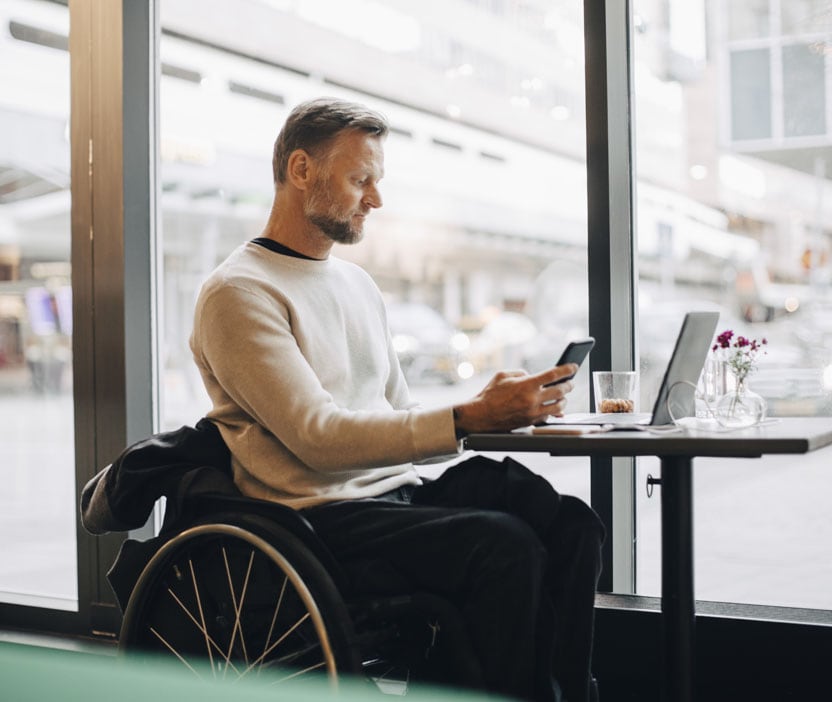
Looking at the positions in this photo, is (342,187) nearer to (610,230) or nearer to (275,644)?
(610,230)

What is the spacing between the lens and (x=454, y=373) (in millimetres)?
2885

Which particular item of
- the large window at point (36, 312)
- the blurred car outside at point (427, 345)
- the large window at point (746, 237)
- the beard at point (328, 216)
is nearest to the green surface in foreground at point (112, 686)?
the beard at point (328, 216)

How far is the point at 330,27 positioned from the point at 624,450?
1852 millimetres

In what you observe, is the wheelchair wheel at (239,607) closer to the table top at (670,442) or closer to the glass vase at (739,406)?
the table top at (670,442)

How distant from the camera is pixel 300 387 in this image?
1.90m

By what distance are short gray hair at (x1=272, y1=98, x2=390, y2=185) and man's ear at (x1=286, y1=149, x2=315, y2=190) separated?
13mm

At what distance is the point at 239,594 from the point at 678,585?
747 millimetres

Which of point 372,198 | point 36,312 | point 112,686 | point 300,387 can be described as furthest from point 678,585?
point 36,312

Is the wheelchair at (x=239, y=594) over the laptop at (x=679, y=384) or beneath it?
beneath

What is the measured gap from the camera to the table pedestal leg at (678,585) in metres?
1.84

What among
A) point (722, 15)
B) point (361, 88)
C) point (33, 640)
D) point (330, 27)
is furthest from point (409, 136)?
point (33, 640)

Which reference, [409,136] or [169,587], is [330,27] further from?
[169,587]

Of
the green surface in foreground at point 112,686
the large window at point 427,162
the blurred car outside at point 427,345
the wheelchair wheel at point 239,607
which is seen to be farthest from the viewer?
the blurred car outside at point 427,345

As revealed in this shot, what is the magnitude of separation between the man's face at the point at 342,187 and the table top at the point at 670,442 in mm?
599
